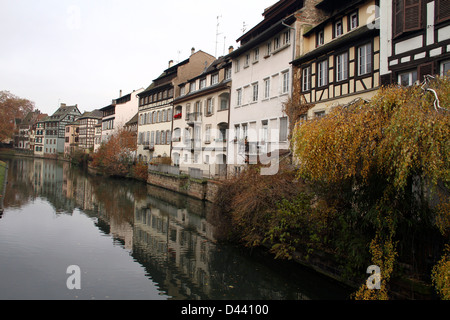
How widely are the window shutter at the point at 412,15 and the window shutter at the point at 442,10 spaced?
0.52 metres

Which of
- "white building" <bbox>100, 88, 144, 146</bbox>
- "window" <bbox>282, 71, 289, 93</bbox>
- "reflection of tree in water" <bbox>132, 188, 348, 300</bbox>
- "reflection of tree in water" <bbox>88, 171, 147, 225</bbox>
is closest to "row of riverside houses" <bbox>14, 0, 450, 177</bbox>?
"window" <bbox>282, 71, 289, 93</bbox>

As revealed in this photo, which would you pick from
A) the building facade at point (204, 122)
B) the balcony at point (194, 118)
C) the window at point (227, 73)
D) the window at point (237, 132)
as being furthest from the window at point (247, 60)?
the balcony at point (194, 118)

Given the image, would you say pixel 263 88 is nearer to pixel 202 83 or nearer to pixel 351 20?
pixel 351 20

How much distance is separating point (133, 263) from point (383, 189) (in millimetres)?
7336

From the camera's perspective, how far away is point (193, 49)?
124 ft

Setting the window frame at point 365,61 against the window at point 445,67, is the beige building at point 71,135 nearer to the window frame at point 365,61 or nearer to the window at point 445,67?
the window frame at point 365,61

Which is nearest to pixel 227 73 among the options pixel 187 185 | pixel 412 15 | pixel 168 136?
pixel 187 185

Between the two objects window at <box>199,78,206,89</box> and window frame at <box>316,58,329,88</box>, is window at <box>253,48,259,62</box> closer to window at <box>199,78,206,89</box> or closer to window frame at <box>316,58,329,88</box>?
window frame at <box>316,58,329,88</box>

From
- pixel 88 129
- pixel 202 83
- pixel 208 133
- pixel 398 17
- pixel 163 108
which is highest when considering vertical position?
pixel 202 83

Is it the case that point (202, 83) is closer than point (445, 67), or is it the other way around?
point (445, 67)

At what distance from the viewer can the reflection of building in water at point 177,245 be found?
8.94 metres

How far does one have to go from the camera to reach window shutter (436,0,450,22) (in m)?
9.62

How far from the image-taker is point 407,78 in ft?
35.8

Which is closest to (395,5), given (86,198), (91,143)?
(86,198)
